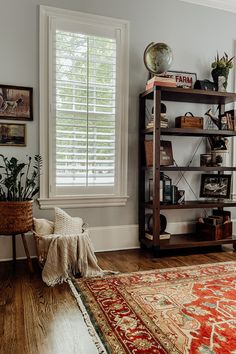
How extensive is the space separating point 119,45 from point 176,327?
2832mm

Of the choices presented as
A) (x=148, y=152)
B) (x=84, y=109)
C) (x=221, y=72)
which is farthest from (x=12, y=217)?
(x=221, y=72)

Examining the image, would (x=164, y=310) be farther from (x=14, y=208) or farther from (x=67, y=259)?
(x=14, y=208)

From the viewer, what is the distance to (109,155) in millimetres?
3387

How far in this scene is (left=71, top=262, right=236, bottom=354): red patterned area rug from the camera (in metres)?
1.61

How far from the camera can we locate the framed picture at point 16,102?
2.99 m

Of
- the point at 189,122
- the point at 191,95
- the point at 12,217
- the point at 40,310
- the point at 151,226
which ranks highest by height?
the point at 191,95

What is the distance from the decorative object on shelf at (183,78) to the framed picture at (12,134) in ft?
5.77

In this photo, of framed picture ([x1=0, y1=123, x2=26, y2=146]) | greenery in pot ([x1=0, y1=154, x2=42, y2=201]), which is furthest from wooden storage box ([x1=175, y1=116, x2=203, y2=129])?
framed picture ([x1=0, y1=123, x2=26, y2=146])

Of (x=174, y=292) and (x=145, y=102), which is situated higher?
(x=145, y=102)

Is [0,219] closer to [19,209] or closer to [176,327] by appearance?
[19,209]

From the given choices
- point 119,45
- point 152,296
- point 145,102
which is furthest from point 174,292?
point 119,45

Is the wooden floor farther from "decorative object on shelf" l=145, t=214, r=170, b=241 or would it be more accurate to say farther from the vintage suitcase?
the vintage suitcase

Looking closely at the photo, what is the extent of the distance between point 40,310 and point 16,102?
77.5 inches

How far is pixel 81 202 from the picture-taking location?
3291 mm
